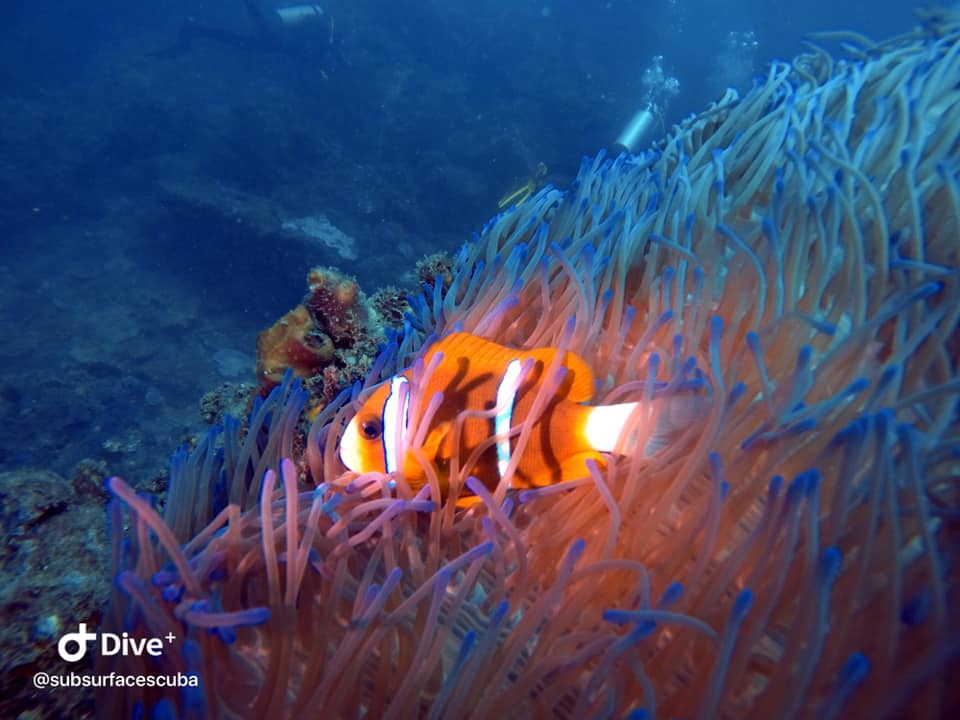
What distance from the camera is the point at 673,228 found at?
1.94 m

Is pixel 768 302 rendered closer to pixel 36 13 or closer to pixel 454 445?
pixel 454 445

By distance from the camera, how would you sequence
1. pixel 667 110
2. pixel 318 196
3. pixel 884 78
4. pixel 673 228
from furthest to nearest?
1. pixel 667 110
2. pixel 318 196
3. pixel 884 78
4. pixel 673 228

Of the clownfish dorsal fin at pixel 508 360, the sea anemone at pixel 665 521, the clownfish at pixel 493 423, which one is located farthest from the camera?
the clownfish dorsal fin at pixel 508 360

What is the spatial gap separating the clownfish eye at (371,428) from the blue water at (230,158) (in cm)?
290

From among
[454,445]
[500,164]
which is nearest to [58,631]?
[454,445]

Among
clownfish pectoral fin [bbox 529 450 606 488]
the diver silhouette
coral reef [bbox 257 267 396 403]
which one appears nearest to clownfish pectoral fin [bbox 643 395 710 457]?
clownfish pectoral fin [bbox 529 450 606 488]

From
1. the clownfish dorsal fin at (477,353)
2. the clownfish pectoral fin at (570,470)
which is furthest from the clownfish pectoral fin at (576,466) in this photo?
the clownfish dorsal fin at (477,353)

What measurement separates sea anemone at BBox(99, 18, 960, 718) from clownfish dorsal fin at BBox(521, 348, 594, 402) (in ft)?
0.29

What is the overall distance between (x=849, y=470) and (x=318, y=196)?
13.0 metres

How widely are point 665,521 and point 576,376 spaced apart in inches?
16.8

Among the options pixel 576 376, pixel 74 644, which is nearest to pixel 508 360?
pixel 576 376

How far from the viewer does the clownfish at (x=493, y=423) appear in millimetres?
1377

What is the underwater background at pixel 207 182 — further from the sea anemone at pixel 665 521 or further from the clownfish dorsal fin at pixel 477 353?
the clownfish dorsal fin at pixel 477 353

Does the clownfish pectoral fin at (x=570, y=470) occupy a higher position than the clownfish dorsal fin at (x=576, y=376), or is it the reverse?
the clownfish dorsal fin at (x=576, y=376)
